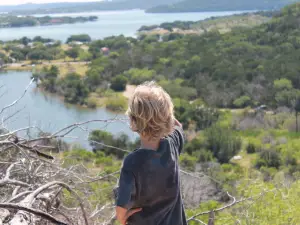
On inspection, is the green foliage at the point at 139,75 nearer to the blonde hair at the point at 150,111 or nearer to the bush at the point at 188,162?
the bush at the point at 188,162

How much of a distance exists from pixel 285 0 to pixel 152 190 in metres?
123

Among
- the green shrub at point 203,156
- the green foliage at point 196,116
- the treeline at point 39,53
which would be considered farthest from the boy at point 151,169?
the treeline at point 39,53

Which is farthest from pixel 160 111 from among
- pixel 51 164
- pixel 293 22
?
pixel 293 22

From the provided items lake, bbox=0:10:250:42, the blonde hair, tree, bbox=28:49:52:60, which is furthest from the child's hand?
lake, bbox=0:10:250:42

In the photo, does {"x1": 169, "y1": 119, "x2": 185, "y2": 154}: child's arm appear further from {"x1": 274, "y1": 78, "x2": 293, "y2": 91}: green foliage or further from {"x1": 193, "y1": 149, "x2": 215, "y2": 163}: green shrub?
{"x1": 274, "y1": 78, "x2": 293, "y2": 91}: green foliage

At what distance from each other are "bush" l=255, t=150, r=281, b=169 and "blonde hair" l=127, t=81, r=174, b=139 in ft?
48.2

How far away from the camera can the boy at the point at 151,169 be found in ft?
4.60

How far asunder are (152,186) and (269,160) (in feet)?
49.3

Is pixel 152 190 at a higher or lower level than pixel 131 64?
higher

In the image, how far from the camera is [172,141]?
1.57m

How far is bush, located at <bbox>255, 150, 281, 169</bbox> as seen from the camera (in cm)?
1569

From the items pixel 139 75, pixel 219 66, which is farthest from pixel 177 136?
pixel 139 75

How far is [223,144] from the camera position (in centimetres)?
1730

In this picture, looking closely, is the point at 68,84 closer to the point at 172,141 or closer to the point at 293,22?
the point at 293,22
